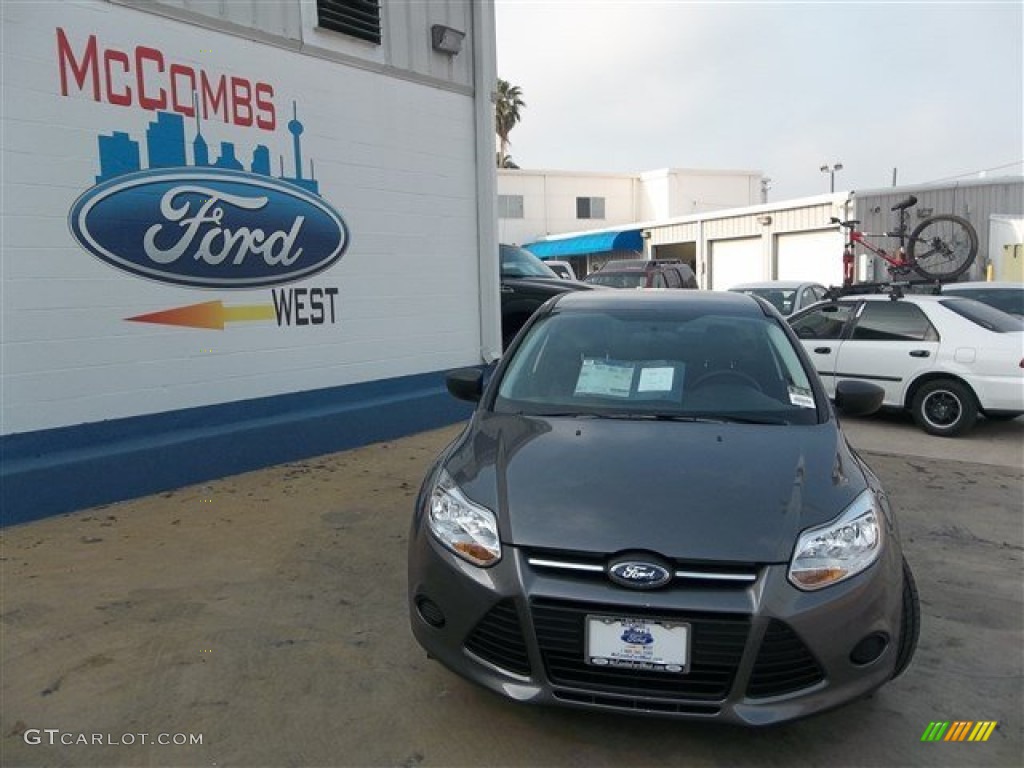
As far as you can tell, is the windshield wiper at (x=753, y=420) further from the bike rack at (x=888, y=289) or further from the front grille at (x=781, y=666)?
the bike rack at (x=888, y=289)

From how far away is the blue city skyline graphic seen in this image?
5215mm

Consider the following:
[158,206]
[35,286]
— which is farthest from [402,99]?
[35,286]

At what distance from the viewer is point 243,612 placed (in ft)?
12.0

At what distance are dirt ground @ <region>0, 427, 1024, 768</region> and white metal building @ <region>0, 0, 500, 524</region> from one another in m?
0.81

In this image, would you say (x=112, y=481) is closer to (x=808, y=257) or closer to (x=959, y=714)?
(x=959, y=714)

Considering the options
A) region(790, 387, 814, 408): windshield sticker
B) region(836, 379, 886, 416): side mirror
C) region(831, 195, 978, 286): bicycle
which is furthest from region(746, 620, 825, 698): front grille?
region(831, 195, 978, 286): bicycle

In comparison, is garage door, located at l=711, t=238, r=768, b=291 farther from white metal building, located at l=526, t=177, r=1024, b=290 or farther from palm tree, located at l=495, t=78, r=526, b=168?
palm tree, located at l=495, t=78, r=526, b=168

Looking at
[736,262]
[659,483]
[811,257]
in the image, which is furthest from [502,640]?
[736,262]

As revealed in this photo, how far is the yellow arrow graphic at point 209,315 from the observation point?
18.3ft

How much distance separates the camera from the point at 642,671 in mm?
2316

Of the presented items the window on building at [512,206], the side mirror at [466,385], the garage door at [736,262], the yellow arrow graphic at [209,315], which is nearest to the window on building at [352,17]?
the yellow arrow graphic at [209,315]

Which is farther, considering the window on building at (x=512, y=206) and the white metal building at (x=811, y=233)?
the window on building at (x=512, y=206)

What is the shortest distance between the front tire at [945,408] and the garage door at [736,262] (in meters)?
17.6

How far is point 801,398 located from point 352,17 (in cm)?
563
